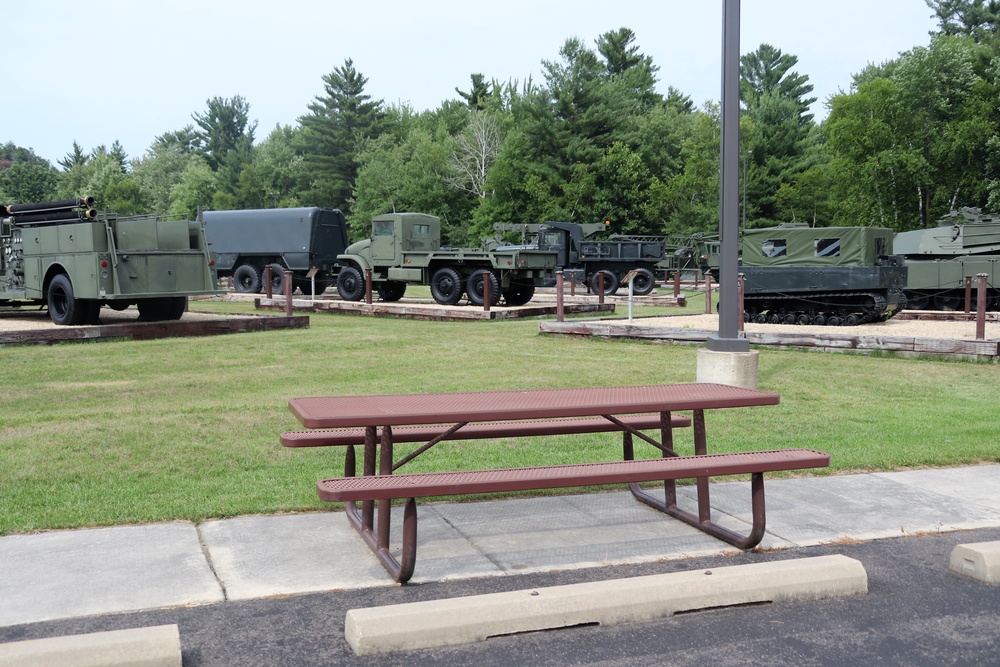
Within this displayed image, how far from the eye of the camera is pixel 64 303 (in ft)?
58.2

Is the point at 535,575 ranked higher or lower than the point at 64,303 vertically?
lower

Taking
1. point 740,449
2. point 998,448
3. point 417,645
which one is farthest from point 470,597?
point 998,448

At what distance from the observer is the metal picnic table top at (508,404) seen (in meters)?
4.52

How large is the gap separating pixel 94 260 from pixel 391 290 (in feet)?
35.9

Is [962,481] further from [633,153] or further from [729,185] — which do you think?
[633,153]

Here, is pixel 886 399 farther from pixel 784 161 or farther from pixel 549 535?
pixel 784 161

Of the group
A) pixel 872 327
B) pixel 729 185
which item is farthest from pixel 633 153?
pixel 729 185

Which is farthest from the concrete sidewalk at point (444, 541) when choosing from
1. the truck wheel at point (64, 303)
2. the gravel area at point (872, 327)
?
the truck wheel at point (64, 303)

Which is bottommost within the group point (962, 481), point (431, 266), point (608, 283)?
point (962, 481)

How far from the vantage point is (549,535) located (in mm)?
5230

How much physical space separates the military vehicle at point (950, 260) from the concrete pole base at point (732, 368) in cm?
1718

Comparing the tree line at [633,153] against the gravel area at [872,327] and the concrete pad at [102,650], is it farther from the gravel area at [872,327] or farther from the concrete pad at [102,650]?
the concrete pad at [102,650]

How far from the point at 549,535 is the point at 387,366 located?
24.1 ft

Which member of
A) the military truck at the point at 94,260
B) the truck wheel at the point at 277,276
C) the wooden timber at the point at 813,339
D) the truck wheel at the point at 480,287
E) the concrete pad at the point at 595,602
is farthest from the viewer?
the truck wheel at the point at 277,276
